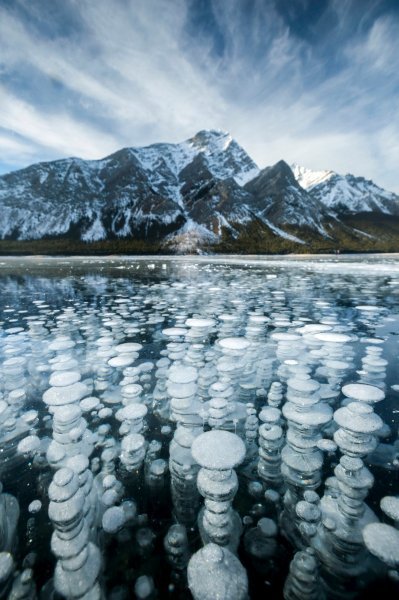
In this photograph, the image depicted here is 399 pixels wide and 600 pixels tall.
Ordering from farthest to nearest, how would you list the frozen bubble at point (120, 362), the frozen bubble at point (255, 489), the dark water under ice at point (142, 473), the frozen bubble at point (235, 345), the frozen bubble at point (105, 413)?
1. the frozen bubble at point (235, 345)
2. the frozen bubble at point (120, 362)
3. the frozen bubble at point (105, 413)
4. the frozen bubble at point (255, 489)
5. the dark water under ice at point (142, 473)

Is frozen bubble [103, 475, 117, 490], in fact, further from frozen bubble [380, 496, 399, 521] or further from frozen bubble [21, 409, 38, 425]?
frozen bubble [380, 496, 399, 521]

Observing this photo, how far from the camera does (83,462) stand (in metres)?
2.62

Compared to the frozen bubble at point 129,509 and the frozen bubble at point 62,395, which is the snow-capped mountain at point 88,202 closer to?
the frozen bubble at point 62,395

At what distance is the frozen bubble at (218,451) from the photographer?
227 centimetres

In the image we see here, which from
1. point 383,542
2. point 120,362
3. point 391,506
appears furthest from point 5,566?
point 120,362

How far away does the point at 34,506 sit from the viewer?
2484 mm

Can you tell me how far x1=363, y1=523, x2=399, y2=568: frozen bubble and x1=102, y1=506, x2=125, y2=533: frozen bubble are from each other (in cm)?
193

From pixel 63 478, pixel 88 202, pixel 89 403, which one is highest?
pixel 88 202

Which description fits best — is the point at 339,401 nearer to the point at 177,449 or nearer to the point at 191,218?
the point at 177,449

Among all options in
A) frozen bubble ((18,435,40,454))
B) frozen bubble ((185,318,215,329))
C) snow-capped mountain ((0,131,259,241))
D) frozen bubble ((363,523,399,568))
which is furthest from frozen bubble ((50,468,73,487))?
snow-capped mountain ((0,131,259,241))

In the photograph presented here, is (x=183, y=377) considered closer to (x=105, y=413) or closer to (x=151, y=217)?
(x=105, y=413)

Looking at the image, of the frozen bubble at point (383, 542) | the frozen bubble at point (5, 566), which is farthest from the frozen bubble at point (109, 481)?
the frozen bubble at point (383, 542)

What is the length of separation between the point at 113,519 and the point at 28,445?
1.43 meters

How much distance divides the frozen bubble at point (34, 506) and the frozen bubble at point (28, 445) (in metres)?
0.68
